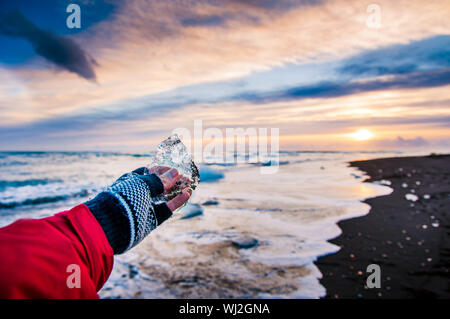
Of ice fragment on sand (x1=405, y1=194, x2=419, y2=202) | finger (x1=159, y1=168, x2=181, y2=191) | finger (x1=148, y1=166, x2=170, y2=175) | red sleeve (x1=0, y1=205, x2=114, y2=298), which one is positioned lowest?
ice fragment on sand (x1=405, y1=194, x2=419, y2=202)

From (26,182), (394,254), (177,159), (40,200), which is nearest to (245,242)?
(394,254)

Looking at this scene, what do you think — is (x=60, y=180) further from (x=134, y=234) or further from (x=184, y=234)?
(x=134, y=234)

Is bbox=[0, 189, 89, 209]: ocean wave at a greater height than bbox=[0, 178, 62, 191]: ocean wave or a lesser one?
lesser

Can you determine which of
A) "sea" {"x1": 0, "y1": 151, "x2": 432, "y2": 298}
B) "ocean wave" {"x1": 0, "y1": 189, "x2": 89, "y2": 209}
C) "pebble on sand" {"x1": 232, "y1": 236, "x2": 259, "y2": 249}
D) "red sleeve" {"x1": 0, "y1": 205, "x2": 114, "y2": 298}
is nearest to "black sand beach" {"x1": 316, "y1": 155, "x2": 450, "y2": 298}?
"sea" {"x1": 0, "y1": 151, "x2": 432, "y2": 298}

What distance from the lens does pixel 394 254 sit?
4672 millimetres

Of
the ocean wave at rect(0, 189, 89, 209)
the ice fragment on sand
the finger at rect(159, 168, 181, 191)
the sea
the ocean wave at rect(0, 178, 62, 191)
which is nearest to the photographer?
the finger at rect(159, 168, 181, 191)

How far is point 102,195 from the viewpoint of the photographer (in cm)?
128

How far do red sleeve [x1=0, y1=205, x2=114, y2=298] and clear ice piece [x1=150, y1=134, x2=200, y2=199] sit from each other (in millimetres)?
798

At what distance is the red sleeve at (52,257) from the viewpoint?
709 millimetres

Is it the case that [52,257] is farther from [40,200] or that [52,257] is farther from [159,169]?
[40,200]

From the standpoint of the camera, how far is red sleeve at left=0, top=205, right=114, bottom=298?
2.33 feet

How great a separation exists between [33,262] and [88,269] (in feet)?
0.73

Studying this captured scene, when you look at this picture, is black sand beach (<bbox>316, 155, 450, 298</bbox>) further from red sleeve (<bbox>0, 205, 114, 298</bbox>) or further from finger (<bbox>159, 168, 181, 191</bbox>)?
red sleeve (<bbox>0, 205, 114, 298</bbox>)

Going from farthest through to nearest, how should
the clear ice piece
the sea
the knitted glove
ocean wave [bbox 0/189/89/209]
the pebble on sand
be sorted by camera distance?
ocean wave [bbox 0/189/89/209] → the pebble on sand → the sea → the clear ice piece → the knitted glove
